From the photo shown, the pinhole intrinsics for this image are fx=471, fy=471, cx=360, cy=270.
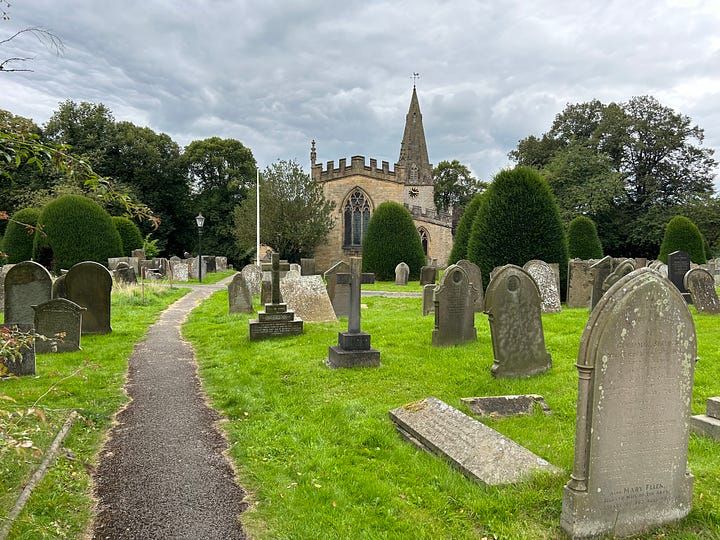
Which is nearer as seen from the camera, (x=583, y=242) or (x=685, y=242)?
(x=583, y=242)

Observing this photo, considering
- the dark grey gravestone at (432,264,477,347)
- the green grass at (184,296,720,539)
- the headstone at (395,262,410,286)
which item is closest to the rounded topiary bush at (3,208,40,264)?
the headstone at (395,262,410,286)

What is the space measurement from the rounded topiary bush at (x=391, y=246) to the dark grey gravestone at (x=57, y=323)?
2095 cm

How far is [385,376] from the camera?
7000mm

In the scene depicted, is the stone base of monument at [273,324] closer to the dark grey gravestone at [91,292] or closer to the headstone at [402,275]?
the dark grey gravestone at [91,292]

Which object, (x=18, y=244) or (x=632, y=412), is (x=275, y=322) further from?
(x=18, y=244)

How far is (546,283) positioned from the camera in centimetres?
1255

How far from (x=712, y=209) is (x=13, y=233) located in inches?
1758

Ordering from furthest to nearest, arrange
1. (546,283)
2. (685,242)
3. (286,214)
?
(286,214) → (685,242) → (546,283)

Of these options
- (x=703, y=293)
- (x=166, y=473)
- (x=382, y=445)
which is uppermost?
(x=703, y=293)

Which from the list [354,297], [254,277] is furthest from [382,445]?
[254,277]

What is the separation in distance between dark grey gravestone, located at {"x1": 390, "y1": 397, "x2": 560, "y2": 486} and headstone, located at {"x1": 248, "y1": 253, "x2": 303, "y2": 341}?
5.19 meters

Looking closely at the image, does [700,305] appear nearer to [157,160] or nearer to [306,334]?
[306,334]

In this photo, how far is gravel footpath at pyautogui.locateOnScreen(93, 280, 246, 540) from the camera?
11.4 feet

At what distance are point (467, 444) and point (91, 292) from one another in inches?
363
